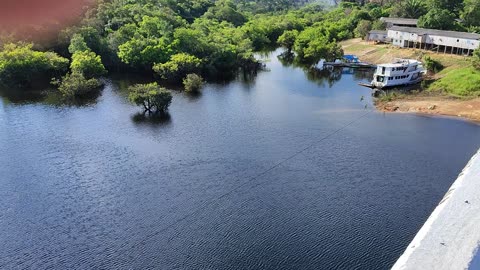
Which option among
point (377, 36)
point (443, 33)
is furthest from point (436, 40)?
point (377, 36)

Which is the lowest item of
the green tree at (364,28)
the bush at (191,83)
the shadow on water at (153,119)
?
the shadow on water at (153,119)

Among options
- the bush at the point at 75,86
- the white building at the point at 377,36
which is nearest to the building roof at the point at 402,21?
the white building at the point at 377,36

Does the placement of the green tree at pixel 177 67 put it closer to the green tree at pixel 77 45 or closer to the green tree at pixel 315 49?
the green tree at pixel 77 45

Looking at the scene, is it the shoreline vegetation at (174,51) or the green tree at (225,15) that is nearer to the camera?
the shoreline vegetation at (174,51)

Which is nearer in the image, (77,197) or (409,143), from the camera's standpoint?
(77,197)

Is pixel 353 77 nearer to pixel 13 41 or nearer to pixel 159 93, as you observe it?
pixel 159 93

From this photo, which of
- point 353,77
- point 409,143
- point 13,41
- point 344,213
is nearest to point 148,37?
point 13,41
